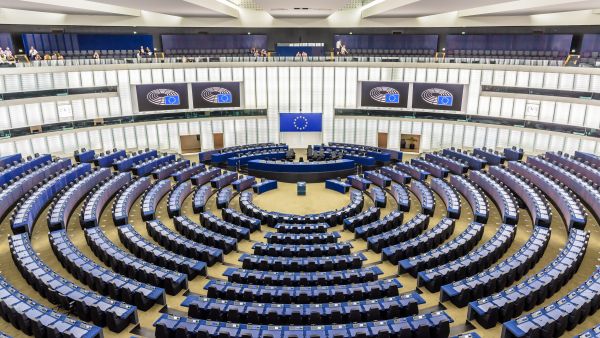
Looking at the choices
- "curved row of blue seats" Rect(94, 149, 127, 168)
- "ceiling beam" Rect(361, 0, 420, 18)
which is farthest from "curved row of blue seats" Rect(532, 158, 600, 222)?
"curved row of blue seats" Rect(94, 149, 127, 168)

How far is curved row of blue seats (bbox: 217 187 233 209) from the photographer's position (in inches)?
982

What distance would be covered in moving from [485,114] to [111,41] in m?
34.1

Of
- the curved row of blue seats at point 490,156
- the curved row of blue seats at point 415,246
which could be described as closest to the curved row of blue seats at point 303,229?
the curved row of blue seats at point 415,246

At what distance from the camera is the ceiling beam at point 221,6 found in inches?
1026

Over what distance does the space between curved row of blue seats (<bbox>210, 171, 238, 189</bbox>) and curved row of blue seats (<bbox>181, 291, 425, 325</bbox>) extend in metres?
14.9

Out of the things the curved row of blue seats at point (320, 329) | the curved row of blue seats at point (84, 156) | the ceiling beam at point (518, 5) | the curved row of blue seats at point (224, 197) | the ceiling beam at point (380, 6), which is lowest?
the curved row of blue seats at point (320, 329)

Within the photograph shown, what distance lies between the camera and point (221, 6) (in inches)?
1237

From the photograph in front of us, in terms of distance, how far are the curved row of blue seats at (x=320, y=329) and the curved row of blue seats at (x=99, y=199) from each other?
1018 cm

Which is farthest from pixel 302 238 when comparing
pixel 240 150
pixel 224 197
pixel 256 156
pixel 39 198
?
pixel 240 150

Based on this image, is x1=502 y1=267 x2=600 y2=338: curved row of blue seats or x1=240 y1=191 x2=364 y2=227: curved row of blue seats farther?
x1=240 y1=191 x2=364 y2=227: curved row of blue seats

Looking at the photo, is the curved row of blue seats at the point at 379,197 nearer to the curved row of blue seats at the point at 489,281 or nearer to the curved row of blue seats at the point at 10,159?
the curved row of blue seats at the point at 489,281

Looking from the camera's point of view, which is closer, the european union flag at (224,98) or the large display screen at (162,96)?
the large display screen at (162,96)

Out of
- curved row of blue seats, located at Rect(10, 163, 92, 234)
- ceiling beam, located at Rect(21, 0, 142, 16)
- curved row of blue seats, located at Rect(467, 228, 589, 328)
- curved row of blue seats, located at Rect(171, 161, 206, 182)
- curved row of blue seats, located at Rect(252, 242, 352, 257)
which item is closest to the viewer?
curved row of blue seats, located at Rect(467, 228, 589, 328)

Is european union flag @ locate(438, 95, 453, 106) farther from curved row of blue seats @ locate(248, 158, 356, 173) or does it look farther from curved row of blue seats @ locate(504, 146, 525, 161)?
curved row of blue seats @ locate(248, 158, 356, 173)
